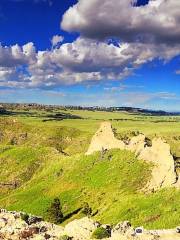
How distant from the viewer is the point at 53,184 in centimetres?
14350

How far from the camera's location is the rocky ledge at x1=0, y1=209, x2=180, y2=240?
49.2 m

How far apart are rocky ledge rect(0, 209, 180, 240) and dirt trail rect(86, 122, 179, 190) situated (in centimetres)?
5642

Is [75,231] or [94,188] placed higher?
[75,231]

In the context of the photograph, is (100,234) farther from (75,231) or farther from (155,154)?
(155,154)

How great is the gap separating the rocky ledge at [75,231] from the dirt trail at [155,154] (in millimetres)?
56424

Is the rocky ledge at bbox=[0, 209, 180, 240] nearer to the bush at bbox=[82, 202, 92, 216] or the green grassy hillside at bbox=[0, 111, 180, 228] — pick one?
the green grassy hillside at bbox=[0, 111, 180, 228]

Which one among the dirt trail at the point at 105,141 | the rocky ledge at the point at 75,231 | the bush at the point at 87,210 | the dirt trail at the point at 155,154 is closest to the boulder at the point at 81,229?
the rocky ledge at the point at 75,231

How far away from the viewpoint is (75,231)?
5234cm

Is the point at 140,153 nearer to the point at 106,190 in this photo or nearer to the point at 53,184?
the point at 106,190

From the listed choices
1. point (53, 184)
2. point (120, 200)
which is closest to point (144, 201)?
point (120, 200)

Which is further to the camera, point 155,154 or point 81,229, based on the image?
point 155,154

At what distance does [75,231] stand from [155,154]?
74.4 meters

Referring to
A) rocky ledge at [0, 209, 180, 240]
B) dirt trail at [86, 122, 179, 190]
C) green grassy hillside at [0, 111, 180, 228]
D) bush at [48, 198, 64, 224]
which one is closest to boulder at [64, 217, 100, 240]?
rocky ledge at [0, 209, 180, 240]

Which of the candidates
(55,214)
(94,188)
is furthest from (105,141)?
(55,214)
